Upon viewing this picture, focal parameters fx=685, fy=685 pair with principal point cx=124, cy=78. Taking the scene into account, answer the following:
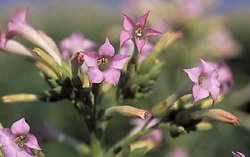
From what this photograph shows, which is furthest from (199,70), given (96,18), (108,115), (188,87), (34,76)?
(96,18)

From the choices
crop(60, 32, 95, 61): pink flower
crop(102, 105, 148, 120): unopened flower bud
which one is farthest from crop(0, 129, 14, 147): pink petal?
crop(60, 32, 95, 61): pink flower

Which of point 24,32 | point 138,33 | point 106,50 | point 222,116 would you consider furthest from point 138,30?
point 24,32

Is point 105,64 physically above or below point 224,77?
above

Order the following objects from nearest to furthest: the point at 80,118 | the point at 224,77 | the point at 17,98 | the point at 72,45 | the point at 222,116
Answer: the point at 222,116 < the point at 17,98 < the point at 72,45 < the point at 224,77 < the point at 80,118

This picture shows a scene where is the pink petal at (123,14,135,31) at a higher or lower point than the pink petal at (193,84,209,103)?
higher

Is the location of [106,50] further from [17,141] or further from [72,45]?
[72,45]

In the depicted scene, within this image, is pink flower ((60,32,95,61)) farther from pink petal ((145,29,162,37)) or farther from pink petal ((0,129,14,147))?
pink petal ((0,129,14,147))

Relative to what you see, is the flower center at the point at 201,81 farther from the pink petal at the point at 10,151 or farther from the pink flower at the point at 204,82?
the pink petal at the point at 10,151
